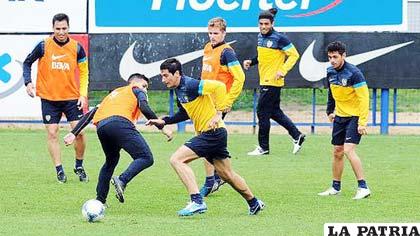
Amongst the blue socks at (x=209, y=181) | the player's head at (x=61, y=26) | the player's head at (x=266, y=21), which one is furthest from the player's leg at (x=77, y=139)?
the player's head at (x=266, y=21)

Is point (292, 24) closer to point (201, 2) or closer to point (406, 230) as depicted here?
point (201, 2)

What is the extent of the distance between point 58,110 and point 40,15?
7219 mm

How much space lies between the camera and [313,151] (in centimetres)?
1920

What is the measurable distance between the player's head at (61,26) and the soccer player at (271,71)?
3783 millimetres

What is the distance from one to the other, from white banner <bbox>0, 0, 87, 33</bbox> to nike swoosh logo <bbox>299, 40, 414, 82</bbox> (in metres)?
4.26

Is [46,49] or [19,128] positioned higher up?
[46,49]

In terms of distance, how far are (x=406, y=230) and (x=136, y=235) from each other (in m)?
2.44

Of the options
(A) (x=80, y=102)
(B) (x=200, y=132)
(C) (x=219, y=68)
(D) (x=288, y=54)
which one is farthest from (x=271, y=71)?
(B) (x=200, y=132)

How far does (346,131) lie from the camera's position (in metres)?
13.8

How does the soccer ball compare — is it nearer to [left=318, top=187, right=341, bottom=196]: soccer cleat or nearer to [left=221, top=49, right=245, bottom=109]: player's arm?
[left=221, top=49, right=245, bottom=109]: player's arm

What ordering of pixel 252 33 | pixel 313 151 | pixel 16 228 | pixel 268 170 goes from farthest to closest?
pixel 252 33
pixel 313 151
pixel 268 170
pixel 16 228

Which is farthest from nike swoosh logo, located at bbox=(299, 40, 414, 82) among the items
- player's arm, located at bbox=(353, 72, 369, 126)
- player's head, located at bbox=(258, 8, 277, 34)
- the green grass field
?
player's arm, located at bbox=(353, 72, 369, 126)

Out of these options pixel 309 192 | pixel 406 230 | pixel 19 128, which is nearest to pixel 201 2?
pixel 19 128

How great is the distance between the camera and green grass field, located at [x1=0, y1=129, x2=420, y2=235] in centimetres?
1123
